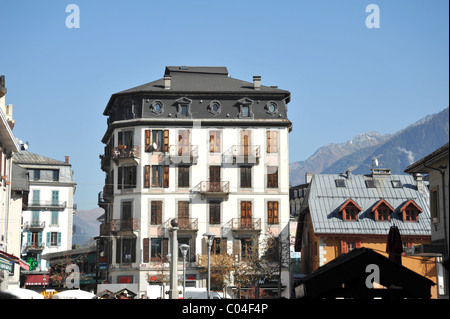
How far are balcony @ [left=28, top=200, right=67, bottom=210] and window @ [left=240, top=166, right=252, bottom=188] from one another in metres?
43.2

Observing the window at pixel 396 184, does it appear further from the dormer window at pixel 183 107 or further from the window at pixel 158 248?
the window at pixel 158 248

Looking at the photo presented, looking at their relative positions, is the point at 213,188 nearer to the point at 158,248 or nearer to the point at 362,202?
the point at 158,248

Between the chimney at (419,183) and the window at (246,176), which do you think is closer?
the window at (246,176)

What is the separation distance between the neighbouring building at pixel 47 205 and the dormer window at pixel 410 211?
5321cm

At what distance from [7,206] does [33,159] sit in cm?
5782

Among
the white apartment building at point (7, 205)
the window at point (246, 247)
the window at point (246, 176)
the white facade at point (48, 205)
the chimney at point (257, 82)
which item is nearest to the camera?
the white apartment building at point (7, 205)

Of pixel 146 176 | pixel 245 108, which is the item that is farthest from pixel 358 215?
pixel 146 176

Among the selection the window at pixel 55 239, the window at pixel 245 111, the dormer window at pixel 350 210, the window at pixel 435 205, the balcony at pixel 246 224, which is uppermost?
the window at pixel 245 111

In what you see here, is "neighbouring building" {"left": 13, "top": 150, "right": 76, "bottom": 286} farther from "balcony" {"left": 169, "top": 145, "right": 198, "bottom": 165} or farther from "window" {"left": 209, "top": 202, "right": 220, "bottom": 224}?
"window" {"left": 209, "top": 202, "right": 220, "bottom": 224}

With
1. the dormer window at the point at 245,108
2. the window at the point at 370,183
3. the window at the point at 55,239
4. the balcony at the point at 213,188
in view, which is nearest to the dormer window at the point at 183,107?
the dormer window at the point at 245,108

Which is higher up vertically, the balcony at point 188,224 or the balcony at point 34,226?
the balcony at point 34,226

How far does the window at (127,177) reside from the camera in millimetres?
72250

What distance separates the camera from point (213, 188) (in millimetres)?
71312
